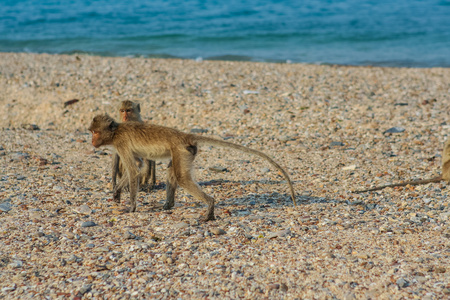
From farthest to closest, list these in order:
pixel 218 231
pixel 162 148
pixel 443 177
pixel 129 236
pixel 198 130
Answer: pixel 198 130, pixel 443 177, pixel 162 148, pixel 218 231, pixel 129 236

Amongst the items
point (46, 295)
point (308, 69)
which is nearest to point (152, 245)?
point (46, 295)

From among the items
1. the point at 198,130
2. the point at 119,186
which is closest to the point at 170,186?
the point at 119,186

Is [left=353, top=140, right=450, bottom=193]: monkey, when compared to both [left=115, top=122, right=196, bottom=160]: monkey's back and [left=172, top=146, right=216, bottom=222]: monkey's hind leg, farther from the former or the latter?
[left=115, top=122, right=196, bottom=160]: monkey's back

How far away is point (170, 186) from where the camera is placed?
19.6ft

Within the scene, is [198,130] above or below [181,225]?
below

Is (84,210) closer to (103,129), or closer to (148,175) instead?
(103,129)

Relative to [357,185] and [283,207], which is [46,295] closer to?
[283,207]

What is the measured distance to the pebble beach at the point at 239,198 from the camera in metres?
4.37

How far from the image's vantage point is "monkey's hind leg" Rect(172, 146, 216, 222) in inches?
219

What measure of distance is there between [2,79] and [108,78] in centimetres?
271

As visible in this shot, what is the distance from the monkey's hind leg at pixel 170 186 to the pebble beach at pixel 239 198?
0.43 feet

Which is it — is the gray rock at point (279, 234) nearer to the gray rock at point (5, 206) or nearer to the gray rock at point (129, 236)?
the gray rock at point (129, 236)

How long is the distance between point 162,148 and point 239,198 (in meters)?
1.39

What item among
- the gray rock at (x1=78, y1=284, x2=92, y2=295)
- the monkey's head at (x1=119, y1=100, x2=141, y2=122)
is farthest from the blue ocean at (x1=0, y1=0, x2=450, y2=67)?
the gray rock at (x1=78, y1=284, x2=92, y2=295)
